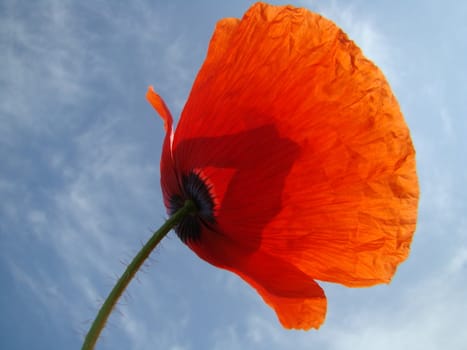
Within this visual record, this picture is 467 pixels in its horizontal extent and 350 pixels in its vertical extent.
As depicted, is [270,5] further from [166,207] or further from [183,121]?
[166,207]

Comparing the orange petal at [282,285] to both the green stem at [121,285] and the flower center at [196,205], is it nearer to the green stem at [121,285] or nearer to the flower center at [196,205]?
the flower center at [196,205]

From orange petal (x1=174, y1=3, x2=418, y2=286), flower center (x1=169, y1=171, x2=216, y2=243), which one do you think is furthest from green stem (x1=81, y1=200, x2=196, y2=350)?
orange petal (x1=174, y1=3, x2=418, y2=286)

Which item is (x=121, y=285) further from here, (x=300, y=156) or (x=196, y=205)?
(x=300, y=156)

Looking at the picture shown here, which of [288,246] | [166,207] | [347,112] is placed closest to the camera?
[347,112]

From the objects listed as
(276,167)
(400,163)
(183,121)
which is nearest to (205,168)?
(183,121)

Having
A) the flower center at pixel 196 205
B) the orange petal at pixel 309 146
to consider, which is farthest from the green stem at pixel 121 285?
the orange petal at pixel 309 146

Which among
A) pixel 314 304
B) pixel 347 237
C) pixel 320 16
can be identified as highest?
pixel 320 16

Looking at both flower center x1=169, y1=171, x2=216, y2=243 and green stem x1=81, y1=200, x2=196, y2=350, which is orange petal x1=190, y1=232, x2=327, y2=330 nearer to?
flower center x1=169, y1=171, x2=216, y2=243
